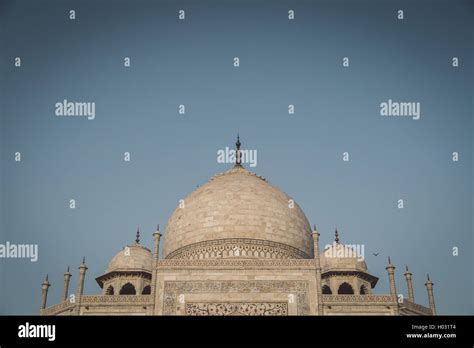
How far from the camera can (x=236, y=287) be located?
57.9 ft

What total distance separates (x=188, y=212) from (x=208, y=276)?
4.66 metres

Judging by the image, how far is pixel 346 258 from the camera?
844 inches

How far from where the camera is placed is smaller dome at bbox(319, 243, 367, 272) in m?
21.3

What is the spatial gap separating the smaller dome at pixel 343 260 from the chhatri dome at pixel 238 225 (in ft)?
2.26

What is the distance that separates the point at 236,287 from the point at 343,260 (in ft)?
17.4

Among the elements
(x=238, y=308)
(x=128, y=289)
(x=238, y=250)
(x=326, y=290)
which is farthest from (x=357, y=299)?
(x=128, y=289)

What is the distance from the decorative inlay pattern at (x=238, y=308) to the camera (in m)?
17.2

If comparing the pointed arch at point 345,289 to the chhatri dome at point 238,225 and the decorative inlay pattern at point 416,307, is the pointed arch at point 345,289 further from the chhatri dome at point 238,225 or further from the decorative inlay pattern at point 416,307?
the decorative inlay pattern at point 416,307

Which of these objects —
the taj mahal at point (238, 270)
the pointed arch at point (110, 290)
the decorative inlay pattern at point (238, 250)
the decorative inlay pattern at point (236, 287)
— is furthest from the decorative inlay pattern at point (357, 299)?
the pointed arch at point (110, 290)

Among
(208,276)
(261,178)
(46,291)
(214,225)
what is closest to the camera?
(208,276)

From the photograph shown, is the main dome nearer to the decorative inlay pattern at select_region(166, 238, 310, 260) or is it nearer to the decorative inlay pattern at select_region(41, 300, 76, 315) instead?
the decorative inlay pattern at select_region(166, 238, 310, 260)

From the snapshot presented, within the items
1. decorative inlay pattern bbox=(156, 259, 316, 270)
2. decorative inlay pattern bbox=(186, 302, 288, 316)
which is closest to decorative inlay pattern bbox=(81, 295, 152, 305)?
decorative inlay pattern bbox=(156, 259, 316, 270)
